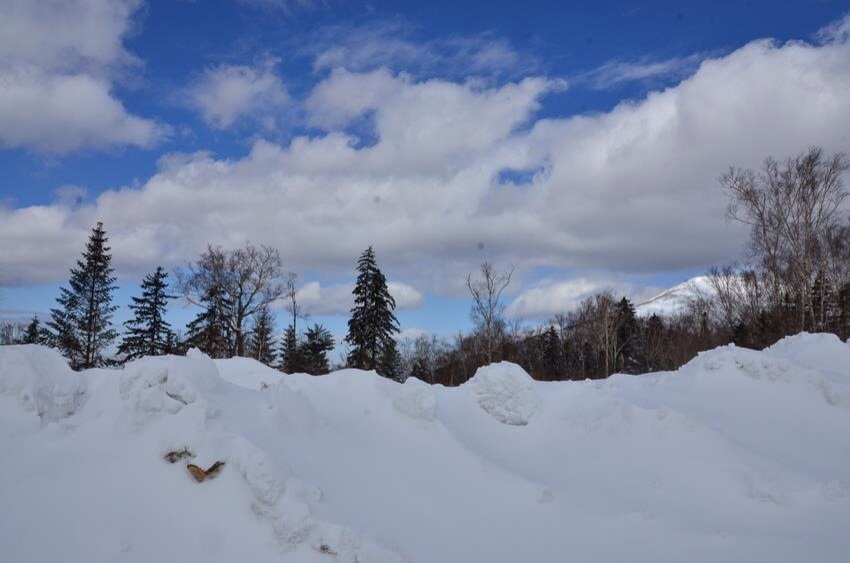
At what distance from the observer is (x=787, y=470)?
813 centimetres

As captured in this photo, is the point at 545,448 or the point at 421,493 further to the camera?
the point at 545,448

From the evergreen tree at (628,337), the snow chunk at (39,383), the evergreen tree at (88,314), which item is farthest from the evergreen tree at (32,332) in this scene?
the evergreen tree at (628,337)

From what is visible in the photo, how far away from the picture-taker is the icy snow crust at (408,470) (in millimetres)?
5949

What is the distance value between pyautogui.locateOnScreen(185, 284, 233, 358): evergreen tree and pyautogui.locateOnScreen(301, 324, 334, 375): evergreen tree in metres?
8.28

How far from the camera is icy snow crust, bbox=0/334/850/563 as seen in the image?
5.95 meters

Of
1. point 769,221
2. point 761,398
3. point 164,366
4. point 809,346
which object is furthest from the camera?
point 769,221

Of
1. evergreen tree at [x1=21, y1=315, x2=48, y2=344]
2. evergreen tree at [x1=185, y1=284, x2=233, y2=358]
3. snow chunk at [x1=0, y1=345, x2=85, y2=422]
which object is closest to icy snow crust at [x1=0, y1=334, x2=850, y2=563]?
snow chunk at [x1=0, y1=345, x2=85, y2=422]

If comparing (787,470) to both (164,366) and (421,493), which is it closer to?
(421,493)

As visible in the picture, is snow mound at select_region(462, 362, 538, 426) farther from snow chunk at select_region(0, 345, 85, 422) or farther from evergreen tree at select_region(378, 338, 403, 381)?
evergreen tree at select_region(378, 338, 403, 381)

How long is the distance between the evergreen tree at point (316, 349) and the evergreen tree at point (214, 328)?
8.28 m

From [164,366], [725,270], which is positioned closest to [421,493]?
[164,366]

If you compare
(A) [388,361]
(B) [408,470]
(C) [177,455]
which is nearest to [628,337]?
(A) [388,361]

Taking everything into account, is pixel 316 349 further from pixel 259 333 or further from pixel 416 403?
pixel 416 403

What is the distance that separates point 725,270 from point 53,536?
45360 mm
